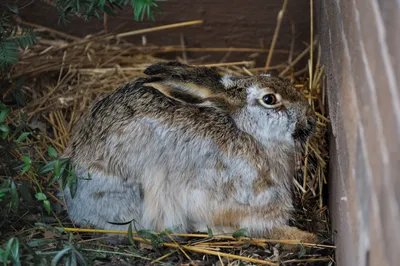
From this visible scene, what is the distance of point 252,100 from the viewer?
339 cm

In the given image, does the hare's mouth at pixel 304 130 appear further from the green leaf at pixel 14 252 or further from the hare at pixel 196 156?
the green leaf at pixel 14 252

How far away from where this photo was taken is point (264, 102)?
3.37m

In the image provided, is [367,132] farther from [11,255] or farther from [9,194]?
[9,194]

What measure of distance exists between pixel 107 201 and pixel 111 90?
4.05 feet

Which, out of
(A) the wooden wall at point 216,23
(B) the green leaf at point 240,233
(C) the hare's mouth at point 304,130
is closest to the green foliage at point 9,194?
(B) the green leaf at point 240,233

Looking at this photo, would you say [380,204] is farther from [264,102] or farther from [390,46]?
[264,102]

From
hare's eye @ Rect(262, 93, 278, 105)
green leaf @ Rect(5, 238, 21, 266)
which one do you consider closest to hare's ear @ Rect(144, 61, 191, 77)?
hare's eye @ Rect(262, 93, 278, 105)

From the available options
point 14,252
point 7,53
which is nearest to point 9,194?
point 14,252

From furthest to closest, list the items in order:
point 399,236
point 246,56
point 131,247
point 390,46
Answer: point 246,56, point 131,247, point 390,46, point 399,236

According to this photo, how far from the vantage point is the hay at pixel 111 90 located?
3.29 m

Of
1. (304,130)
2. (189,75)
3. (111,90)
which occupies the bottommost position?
(304,130)

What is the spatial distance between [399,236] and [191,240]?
1.81 meters

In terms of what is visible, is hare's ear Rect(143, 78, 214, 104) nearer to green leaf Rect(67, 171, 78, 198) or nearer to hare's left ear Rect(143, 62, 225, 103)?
hare's left ear Rect(143, 62, 225, 103)

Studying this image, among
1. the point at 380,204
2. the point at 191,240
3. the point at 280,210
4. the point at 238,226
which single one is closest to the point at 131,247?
the point at 191,240
